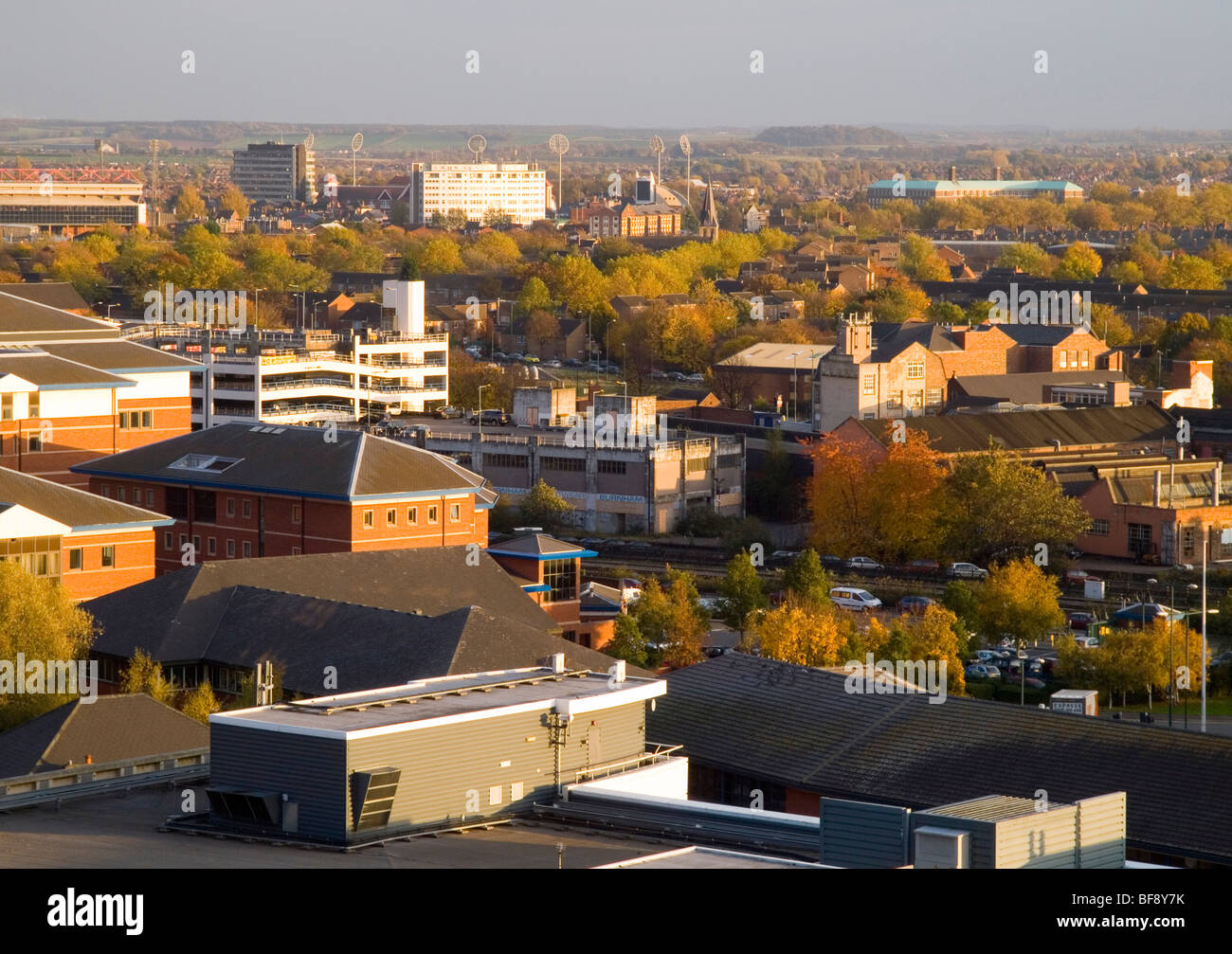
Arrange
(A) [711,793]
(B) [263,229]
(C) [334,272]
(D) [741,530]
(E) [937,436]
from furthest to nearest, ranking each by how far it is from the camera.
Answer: (B) [263,229]
(C) [334,272]
(E) [937,436]
(D) [741,530]
(A) [711,793]

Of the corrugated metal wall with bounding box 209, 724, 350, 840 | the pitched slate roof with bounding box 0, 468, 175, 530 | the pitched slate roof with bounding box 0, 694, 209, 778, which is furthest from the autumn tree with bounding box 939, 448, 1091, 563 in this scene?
the corrugated metal wall with bounding box 209, 724, 350, 840

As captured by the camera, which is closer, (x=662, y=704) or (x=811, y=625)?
(x=662, y=704)

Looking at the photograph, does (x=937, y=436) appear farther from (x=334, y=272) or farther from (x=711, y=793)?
(x=334, y=272)

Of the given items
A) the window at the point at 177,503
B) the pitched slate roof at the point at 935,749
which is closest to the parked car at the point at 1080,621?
the pitched slate roof at the point at 935,749
